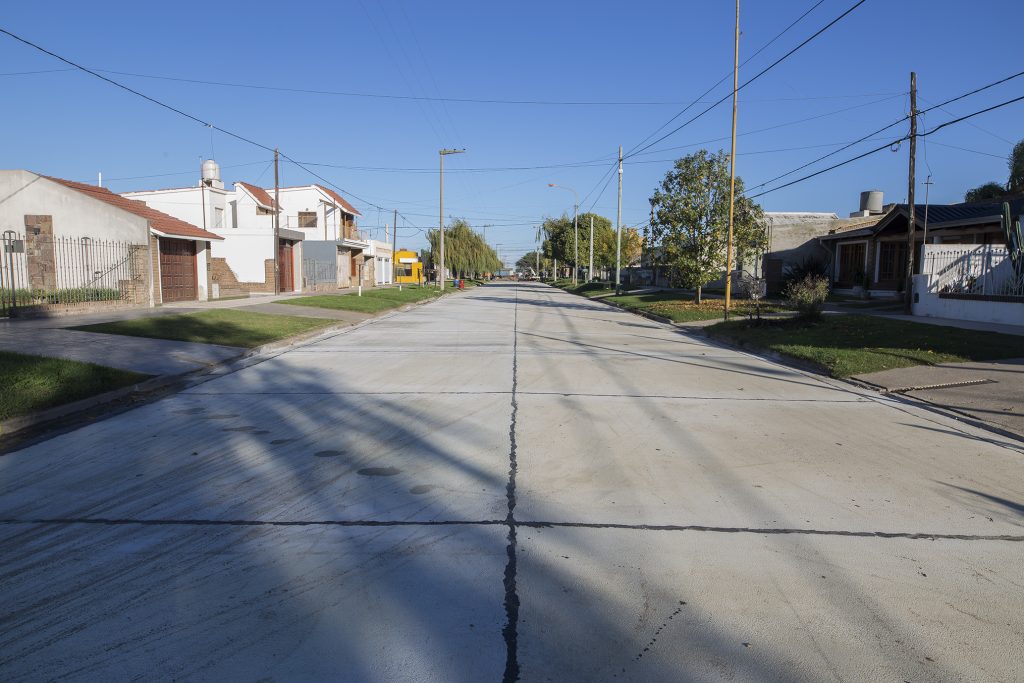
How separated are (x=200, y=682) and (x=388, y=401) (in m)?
6.77

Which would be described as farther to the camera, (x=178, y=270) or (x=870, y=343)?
(x=178, y=270)

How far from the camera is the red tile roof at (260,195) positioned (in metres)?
50.8

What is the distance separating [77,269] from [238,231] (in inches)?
823

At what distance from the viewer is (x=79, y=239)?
2367 centimetres

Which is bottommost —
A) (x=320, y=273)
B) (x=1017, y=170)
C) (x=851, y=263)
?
(x=320, y=273)


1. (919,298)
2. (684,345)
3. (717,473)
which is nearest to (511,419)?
(717,473)

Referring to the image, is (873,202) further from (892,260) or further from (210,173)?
(210,173)

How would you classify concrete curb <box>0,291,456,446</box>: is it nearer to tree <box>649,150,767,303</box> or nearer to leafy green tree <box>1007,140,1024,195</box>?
tree <box>649,150,767,303</box>

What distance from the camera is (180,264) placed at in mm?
30328

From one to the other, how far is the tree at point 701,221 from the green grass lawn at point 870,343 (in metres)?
10.6

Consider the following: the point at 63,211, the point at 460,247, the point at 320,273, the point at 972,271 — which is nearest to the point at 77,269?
the point at 63,211

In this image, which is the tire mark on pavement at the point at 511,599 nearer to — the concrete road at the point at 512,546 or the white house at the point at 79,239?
the concrete road at the point at 512,546

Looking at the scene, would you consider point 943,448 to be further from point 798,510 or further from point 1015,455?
point 798,510

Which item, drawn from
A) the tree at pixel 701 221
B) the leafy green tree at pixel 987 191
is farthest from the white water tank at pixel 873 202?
the tree at pixel 701 221
